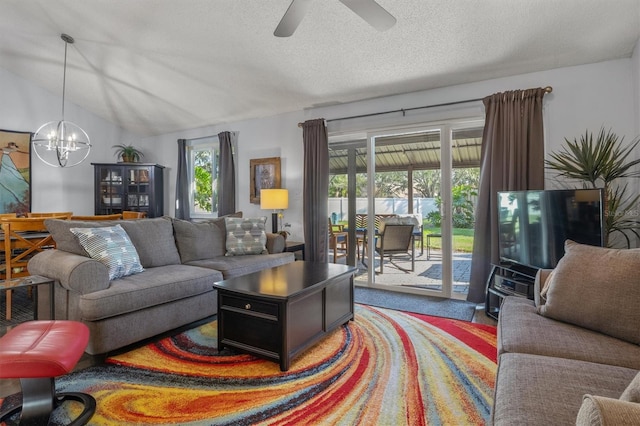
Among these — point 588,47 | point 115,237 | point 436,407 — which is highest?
point 588,47

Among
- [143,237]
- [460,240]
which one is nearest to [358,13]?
[143,237]

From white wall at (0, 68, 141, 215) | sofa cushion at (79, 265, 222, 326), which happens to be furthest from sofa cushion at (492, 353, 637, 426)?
white wall at (0, 68, 141, 215)

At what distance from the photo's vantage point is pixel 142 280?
2.49 metres

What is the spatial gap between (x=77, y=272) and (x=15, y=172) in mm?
4237

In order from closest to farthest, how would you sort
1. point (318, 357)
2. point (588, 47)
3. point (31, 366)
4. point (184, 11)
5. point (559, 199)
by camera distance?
point (31, 366) < point (318, 357) < point (559, 199) < point (588, 47) < point (184, 11)

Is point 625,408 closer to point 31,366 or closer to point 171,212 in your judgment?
point 31,366

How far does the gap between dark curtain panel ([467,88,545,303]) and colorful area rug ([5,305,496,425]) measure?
0.95 metres

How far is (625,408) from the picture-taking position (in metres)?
0.63

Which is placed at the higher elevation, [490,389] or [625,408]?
[625,408]

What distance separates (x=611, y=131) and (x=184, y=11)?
4014mm

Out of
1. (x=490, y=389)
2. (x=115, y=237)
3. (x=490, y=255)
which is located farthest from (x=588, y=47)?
(x=115, y=237)

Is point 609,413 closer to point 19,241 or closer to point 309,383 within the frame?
point 309,383

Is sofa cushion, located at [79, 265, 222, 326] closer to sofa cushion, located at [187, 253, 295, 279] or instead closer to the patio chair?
sofa cushion, located at [187, 253, 295, 279]

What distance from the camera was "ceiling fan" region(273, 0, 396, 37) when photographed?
2055mm
